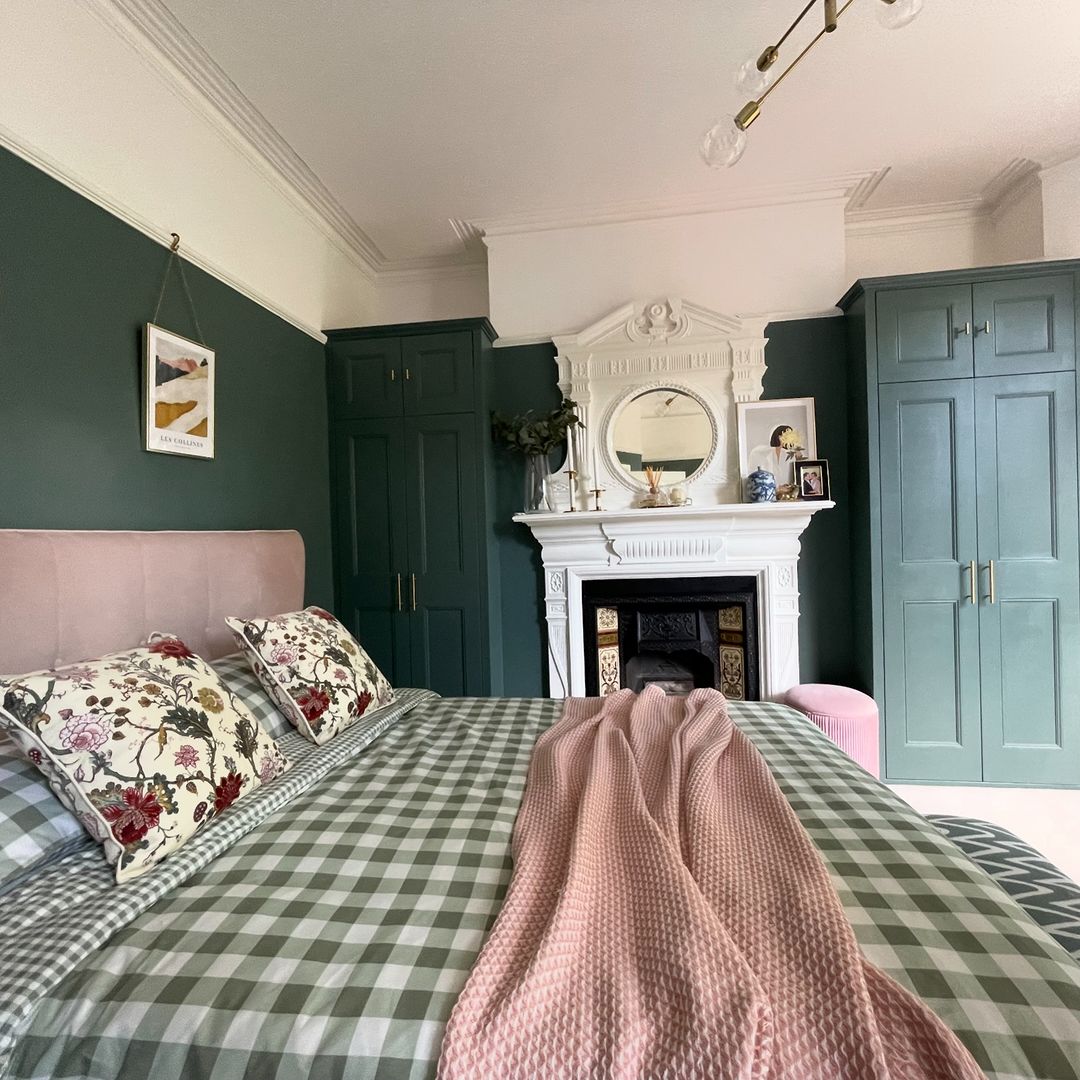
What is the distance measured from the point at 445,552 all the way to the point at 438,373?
0.97 metres

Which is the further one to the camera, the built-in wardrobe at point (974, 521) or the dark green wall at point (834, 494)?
the dark green wall at point (834, 494)

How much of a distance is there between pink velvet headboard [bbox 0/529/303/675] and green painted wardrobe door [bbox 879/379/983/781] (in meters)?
2.87

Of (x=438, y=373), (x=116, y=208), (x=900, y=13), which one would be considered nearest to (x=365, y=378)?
(x=438, y=373)

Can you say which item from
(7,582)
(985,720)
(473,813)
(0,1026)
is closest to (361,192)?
(7,582)

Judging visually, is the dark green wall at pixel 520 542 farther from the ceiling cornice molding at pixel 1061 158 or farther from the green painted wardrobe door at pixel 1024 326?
the ceiling cornice molding at pixel 1061 158

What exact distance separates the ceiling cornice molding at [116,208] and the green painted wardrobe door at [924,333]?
2.91 metres

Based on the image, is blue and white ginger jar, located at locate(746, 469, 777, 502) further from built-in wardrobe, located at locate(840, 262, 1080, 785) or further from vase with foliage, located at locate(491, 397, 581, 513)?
vase with foliage, located at locate(491, 397, 581, 513)

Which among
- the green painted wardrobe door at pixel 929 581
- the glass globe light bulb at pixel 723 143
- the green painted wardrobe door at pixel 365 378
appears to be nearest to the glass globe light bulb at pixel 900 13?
the glass globe light bulb at pixel 723 143

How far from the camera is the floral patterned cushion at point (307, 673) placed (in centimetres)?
169

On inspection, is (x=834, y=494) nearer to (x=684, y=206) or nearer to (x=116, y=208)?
(x=684, y=206)

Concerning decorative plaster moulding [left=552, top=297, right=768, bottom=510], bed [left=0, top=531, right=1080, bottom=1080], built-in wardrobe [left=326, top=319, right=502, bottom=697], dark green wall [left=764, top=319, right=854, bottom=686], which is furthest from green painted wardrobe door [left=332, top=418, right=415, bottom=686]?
dark green wall [left=764, top=319, right=854, bottom=686]

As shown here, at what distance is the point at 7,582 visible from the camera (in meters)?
1.39

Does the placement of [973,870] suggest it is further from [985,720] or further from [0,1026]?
[985,720]

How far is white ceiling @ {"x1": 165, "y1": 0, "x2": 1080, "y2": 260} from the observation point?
197 cm
